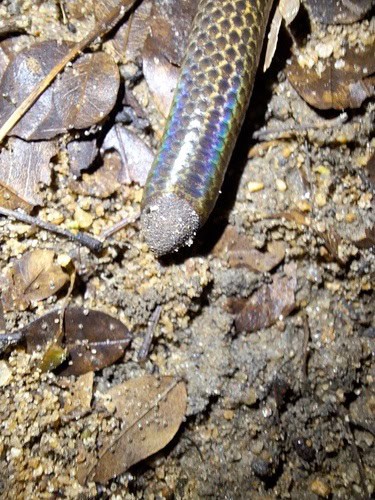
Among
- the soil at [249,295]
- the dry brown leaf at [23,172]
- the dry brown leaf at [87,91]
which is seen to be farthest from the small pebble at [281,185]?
the dry brown leaf at [23,172]

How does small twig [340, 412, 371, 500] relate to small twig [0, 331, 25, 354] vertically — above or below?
below

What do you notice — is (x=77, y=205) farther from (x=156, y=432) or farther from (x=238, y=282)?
(x=156, y=432)

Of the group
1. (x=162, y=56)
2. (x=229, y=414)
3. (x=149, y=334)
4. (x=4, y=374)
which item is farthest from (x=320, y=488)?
(x=162, y=56)

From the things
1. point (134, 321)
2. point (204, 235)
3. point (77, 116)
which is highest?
point (77, 116)

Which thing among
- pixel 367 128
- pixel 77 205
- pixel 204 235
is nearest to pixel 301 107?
pixel 367 128

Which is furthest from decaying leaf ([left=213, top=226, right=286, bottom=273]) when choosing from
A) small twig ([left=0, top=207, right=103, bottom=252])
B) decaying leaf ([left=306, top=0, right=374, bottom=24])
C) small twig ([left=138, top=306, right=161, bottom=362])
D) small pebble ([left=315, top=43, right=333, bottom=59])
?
decaying leaf ([left=306, top=0, right=374, bottom=24])

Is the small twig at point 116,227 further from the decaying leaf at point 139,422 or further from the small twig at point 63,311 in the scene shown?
the decaying leaf at point 139,422

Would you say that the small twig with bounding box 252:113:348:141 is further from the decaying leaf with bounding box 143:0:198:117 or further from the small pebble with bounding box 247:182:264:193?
the decaying leaf with bounding box 143:0:198:117
